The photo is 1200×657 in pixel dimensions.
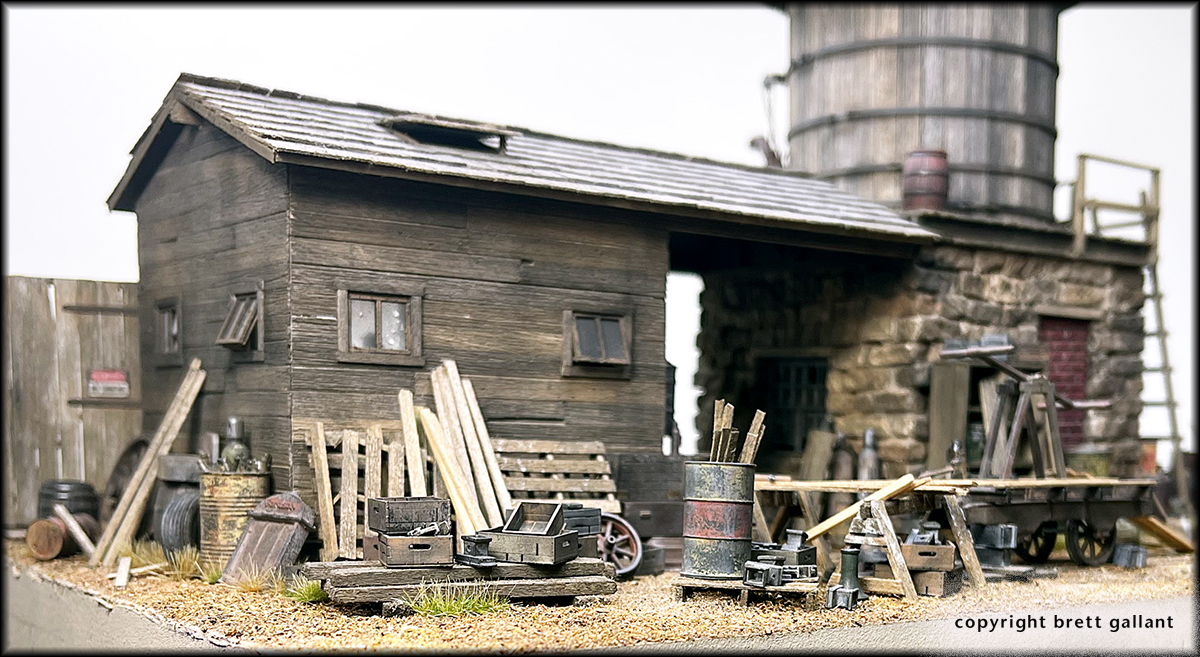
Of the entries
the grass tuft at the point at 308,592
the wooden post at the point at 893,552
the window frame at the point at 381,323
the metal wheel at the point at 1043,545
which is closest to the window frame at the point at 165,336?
the window frame at the point at 381,323

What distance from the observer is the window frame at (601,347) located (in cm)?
1209

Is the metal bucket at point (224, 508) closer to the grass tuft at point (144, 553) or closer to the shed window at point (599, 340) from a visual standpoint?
the grass tuft at point (144, 553)

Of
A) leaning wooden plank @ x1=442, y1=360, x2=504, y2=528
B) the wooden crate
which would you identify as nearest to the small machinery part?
leaning wooden plank @ x1=442, y1=360, x2=504, y2=528

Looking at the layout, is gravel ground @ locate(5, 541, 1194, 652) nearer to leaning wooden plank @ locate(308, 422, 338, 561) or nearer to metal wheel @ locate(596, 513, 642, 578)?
metal wheel @ locate(596, 513, 642, 578)

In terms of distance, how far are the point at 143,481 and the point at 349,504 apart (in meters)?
2.60

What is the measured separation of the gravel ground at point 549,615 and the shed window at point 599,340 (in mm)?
2221

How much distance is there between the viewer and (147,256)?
1341 centimetres

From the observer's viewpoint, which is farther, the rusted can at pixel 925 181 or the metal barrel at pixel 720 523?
the rusted can at pixel 925 181

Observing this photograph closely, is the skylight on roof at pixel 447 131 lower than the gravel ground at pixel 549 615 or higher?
higher

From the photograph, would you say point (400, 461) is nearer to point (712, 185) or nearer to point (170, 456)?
point (170, 456)

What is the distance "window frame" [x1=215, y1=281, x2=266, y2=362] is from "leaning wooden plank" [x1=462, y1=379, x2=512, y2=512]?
5.96 ft

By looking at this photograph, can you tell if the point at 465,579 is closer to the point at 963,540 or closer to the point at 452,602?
the point at 452,602

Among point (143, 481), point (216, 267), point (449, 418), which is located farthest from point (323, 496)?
point (216, 267)

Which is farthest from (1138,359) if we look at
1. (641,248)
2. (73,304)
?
(73,304)
